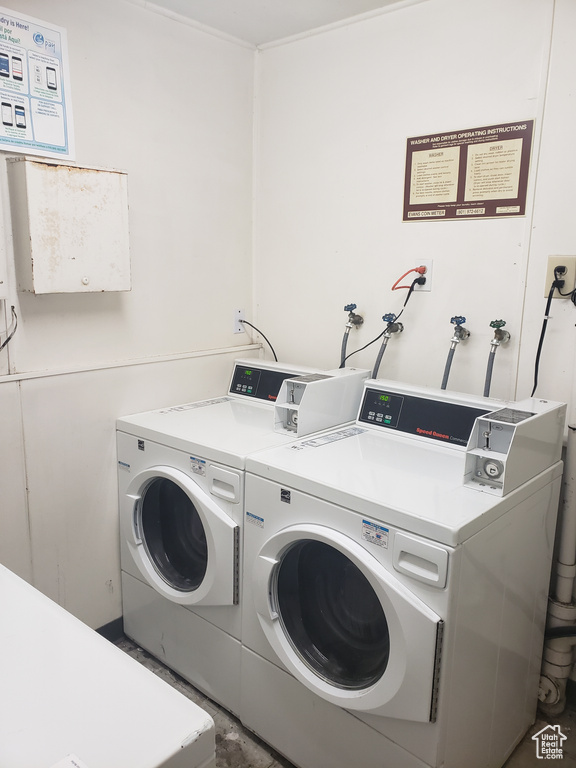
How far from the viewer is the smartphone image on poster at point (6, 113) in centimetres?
177

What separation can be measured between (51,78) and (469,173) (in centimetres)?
142

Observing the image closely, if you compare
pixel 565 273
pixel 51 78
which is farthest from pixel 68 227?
pixel 565 273

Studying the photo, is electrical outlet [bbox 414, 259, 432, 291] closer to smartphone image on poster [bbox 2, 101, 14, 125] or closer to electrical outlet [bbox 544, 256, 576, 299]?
electrical outlet [bbox 544, 256, 576, 299]

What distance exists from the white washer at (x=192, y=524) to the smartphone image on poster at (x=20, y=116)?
1030 mm

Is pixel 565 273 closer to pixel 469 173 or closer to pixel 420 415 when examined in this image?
pixel 469 173

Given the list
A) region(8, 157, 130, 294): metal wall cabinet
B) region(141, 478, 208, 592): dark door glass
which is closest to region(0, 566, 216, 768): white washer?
region(141, 478, 208, 592): dark door glass

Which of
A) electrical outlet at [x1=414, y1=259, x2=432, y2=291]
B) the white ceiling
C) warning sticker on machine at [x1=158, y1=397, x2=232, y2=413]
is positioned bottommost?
warning sticker on machine at [x1=158, y1=397, x2=232, y2=413]

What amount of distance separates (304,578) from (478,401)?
2.49 feet

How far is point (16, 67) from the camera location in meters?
1.78

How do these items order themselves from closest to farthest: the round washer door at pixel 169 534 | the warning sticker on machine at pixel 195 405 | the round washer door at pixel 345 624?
the round washer door at pixel 345 624, the round washer door at pixel 169 534, the warning sticker on machine at pixel 195 405

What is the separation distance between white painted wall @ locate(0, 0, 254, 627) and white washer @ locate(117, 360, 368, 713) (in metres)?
0.13

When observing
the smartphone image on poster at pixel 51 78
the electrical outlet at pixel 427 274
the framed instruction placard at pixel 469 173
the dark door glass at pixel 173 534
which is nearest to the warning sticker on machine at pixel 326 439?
the dark door glass at pixel 173 534

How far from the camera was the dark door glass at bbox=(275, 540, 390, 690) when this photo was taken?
5.04ft

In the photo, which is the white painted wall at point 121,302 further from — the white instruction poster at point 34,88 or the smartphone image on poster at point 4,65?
the smartphone image on poster at point 4,65
